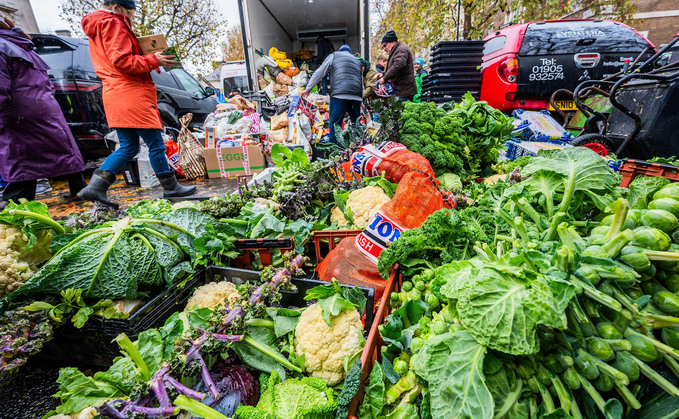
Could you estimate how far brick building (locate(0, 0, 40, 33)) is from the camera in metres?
9.46

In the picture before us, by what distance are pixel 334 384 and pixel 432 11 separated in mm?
13626

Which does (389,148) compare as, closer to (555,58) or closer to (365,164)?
(365,164)

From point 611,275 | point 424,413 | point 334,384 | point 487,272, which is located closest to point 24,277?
point 334,384

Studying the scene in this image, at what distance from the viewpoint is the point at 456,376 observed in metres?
0.78

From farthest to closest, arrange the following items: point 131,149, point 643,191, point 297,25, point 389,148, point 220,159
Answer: point 297,25 → point 220,159 → point 131,149 → point 389,148 → point 643,191

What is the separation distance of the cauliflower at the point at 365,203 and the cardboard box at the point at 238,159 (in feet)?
10.7

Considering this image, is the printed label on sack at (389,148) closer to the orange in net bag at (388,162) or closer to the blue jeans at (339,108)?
the orange in net bag at (388,162)

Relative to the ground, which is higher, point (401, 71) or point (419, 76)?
point (419, 76)

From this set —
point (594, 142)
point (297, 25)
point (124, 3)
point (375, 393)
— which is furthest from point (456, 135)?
point (297, 25)

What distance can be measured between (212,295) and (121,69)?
3.27 meters

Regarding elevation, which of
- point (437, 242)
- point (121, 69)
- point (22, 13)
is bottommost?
point (437, 242)

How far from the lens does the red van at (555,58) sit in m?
5.50

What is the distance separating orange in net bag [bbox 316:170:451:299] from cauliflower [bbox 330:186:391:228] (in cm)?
21

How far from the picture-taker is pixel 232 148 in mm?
4922
